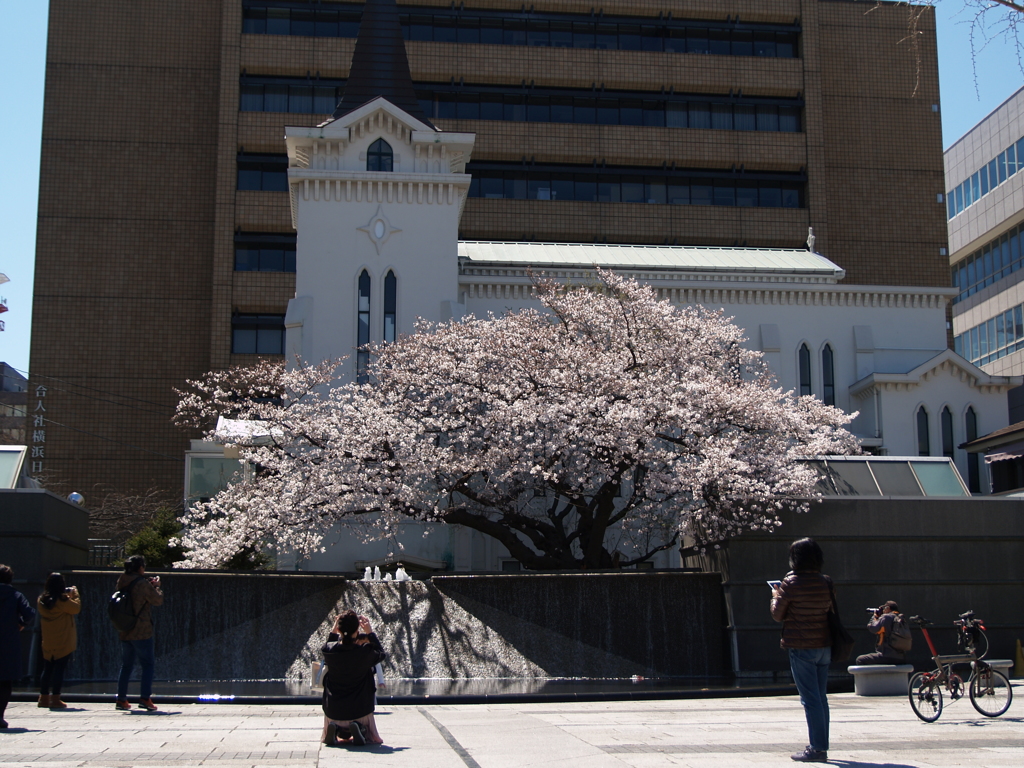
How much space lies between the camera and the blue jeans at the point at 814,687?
933 cm

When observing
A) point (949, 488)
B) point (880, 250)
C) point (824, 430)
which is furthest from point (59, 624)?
point (880, 250)

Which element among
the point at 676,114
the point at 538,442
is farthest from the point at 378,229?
the point at 676,114

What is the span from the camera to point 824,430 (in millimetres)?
28047

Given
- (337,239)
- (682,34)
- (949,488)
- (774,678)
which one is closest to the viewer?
(774,678)

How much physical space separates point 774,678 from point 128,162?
5568cm

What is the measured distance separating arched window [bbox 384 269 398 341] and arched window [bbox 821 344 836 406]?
52.7 feet

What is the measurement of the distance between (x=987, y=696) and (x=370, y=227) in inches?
1105

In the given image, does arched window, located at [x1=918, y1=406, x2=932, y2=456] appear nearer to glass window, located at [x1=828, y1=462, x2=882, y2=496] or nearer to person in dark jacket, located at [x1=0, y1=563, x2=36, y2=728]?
glass window, located at [x1=828, y1=462, x2=882, y2=496]

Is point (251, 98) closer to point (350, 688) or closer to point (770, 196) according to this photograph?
point (770, 196)

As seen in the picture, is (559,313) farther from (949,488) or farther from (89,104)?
(89,104)

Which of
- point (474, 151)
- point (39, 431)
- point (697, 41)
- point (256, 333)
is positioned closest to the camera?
point (39, 431)

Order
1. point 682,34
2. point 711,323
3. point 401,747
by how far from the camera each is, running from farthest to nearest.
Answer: point 682,34
point 711,323
point 401,747

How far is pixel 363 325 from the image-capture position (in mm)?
36875

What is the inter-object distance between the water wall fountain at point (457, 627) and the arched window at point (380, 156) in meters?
21.2
